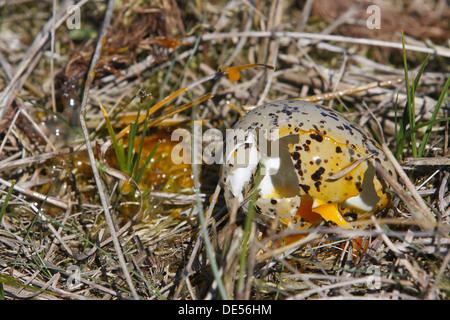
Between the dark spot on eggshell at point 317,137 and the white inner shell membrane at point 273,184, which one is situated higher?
the dark spot on eggshell at point 317,137

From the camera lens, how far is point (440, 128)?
8.87 ft

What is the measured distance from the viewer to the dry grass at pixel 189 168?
1.97m

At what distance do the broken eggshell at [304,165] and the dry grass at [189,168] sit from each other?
132 mm

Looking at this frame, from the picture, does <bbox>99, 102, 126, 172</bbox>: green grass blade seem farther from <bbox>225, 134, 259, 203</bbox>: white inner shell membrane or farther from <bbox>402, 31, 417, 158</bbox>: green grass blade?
<bbox>402, 31, 417, 158</bbox>: green grass blade

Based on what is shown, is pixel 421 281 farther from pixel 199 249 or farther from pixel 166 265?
pixel 166 265

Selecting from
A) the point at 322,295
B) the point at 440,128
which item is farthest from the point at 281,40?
the point at 322,295

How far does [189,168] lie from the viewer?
276cm

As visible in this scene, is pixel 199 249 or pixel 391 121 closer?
pixel 199 249

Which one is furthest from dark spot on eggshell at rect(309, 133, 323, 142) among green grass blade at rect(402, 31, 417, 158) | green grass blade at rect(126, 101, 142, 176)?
green grass blade at rect(126, 101, 142, 176)

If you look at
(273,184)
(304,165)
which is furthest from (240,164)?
(304,165)

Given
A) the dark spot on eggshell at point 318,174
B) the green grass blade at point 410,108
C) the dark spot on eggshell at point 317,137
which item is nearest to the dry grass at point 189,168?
the green grass blade at point 410,108

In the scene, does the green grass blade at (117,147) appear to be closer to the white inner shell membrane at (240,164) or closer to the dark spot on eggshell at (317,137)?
the white inner shell membrane at (240,164)

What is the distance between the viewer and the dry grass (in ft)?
6.47
